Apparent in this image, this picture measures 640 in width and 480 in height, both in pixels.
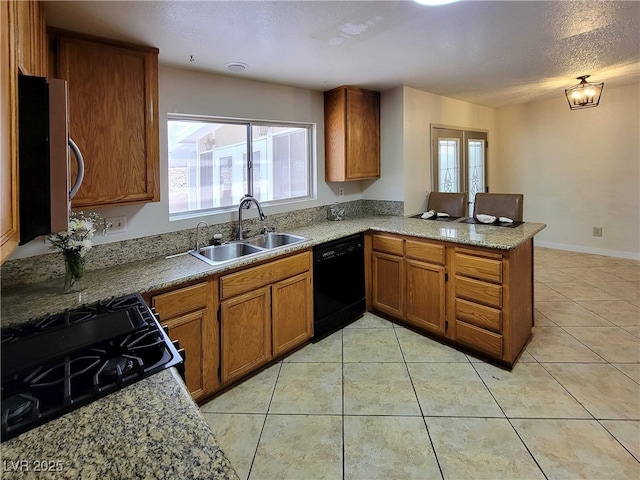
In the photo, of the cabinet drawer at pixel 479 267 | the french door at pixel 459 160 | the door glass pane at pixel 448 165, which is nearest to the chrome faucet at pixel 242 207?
the cabinet drawer at pixel 479 267

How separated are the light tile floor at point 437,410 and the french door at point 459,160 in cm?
211

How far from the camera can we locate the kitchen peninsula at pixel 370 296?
791 millimetres

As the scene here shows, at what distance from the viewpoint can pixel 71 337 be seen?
4.20 ft

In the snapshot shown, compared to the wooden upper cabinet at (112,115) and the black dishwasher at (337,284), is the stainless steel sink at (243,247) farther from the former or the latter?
the wooden upper cabinet at (112,115)

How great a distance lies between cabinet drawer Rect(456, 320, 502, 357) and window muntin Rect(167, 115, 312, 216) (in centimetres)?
199

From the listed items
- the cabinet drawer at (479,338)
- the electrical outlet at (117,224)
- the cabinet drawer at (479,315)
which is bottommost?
the cabinet drawer at (479,338)

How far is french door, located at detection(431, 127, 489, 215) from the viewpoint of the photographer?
4.29m

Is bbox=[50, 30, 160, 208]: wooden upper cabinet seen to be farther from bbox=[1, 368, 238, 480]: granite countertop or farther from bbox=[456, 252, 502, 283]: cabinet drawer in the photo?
bbox=[456, 252, 502, 283]: cabinet drawer

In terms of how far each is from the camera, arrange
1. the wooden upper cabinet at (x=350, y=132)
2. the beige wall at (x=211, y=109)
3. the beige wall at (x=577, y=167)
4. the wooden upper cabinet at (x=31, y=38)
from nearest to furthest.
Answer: the wooden upper cabinet at (x=31, y=38) < the beige wall at (x=211, y=109) < the wooden upper cabinet at (x=350, y=132) < the beige wall at (x=577, y=167)

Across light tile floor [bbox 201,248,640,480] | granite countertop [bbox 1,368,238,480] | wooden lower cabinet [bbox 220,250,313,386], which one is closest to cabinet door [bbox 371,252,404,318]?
light tile floor [bbox 201,248,640,480]

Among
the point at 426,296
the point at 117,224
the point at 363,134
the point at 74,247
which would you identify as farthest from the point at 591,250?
the point at 74,247

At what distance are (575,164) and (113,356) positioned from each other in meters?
6.15

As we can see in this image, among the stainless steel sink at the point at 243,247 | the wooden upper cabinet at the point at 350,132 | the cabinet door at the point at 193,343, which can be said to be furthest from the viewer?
the wooden upper cabinet at the point at 350,132

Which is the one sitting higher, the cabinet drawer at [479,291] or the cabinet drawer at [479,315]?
the cabinet drawer at [479,291]
